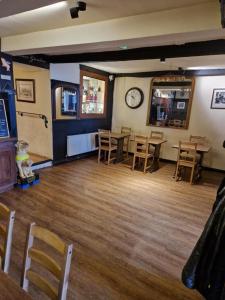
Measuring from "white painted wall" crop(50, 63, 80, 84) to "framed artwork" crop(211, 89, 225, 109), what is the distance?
3.45 m

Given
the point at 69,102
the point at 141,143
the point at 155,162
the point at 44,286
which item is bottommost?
the point at 155,162

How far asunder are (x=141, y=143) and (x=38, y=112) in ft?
8.50

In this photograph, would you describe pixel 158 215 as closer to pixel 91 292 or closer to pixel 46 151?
pixel 91 292

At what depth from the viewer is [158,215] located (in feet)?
9.67

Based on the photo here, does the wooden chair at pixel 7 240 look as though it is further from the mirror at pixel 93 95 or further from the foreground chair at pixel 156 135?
the foreground chair at pixel 156 135

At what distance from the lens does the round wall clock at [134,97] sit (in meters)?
5.96

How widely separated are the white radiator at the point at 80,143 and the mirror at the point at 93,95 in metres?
0.58

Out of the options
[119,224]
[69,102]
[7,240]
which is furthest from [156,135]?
[7,240]

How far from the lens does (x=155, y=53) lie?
9.88ft

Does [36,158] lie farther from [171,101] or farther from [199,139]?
[199,139]

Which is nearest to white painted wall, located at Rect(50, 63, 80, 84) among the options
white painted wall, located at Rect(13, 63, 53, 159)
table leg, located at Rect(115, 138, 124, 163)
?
white painted wall, located at Rect(13, 63, 53, 159)

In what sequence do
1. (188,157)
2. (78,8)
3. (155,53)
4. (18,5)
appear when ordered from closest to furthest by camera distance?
(18,5) → (78,8) → (155,53) → (188,157)

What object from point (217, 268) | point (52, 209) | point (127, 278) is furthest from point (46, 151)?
point (217, 268)

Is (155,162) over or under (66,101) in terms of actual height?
under
